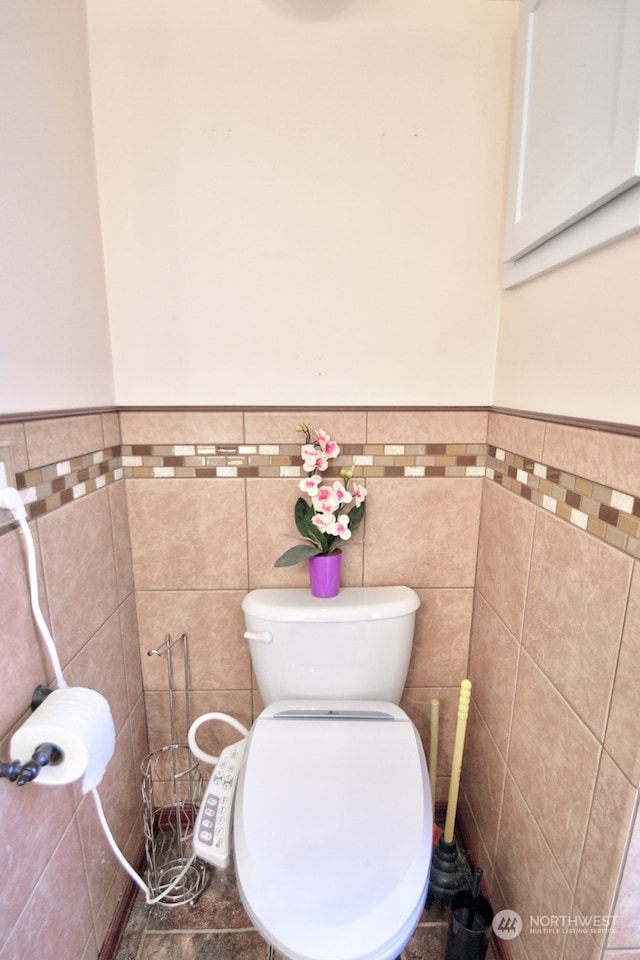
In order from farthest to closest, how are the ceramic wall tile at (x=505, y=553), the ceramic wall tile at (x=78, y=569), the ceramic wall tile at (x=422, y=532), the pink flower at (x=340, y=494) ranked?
the ceramic wall tile at (x=422, y=532), the pink flower at (x=340, y=494), the ceramic wall tile at (x=505, y=553), the ceramic wall tile at (x=78, y=569)

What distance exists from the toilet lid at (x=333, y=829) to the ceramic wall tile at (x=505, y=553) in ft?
1.19

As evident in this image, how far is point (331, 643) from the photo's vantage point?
3.47 feet

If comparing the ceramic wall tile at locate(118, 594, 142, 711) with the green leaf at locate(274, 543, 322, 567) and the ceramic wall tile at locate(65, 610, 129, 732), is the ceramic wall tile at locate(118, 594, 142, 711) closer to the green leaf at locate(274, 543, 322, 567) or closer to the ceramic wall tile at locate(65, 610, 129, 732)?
the ceramic wall tile at locate(65, 610, 129, 732)

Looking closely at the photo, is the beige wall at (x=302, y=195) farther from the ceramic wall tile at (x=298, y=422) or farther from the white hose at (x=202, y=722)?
the white hose at (x=202, y=722)

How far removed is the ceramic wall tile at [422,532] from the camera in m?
1.15

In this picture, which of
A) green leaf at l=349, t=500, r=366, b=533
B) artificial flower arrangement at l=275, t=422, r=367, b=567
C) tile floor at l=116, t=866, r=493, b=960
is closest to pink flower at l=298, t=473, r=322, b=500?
artificial flower arrangement at l=275, t=422, r=367, b=567

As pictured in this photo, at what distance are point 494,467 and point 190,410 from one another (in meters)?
0.78

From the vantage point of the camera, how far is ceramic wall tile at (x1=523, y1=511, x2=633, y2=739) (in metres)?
0.67

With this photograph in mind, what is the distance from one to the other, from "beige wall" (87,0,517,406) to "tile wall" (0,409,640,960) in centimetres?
13

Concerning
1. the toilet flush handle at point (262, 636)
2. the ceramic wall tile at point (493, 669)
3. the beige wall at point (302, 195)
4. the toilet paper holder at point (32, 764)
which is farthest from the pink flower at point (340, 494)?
the toilet paper holder at point (32, 764)

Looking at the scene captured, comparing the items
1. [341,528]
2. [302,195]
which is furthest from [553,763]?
[302,195]

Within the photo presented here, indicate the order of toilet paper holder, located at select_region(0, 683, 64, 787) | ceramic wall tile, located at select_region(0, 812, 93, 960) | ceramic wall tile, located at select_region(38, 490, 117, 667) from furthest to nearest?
ceramic wall tile, located at select_region(38, 490, 117, 667)
ceramic wall tile, located at select_region(0, 812, 93, 960)
toilet paper holder, located at select_region(0, 683, 64, 787)

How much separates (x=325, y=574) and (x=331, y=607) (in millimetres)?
81

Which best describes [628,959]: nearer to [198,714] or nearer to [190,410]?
[198,714]
